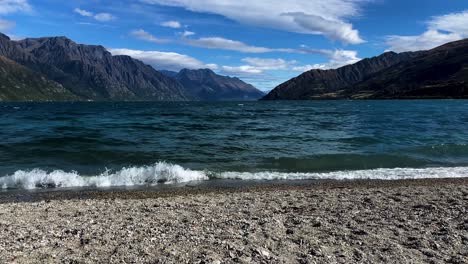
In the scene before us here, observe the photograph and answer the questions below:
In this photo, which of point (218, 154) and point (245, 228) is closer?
point (245, 228)

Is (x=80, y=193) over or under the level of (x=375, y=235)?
under

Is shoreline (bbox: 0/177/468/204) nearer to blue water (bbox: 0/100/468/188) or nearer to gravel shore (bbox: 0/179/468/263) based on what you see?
gravel shore (bbox: 0/179/468/263)

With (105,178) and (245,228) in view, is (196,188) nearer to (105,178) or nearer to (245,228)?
(105,178)

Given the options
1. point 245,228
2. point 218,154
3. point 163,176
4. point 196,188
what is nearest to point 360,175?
point 196,188

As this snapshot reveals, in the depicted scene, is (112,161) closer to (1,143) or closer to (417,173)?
(1,143)

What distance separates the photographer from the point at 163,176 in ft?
74.7

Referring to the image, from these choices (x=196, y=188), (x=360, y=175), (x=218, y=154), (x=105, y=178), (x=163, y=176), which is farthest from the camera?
(x=218, y=154)

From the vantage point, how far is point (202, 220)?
12.4 m

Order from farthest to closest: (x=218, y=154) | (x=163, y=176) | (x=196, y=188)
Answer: (x=218, y=154)
(x=163, y=176)
(x=196, y=188)

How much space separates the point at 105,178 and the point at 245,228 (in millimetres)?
12410

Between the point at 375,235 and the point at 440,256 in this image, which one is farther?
the point at 375,235

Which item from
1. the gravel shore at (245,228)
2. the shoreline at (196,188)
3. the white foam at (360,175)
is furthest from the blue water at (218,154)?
the gravel shore at (245,228)

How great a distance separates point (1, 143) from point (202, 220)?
96.1ft

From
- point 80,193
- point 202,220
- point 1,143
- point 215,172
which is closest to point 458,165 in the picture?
point 215,172
